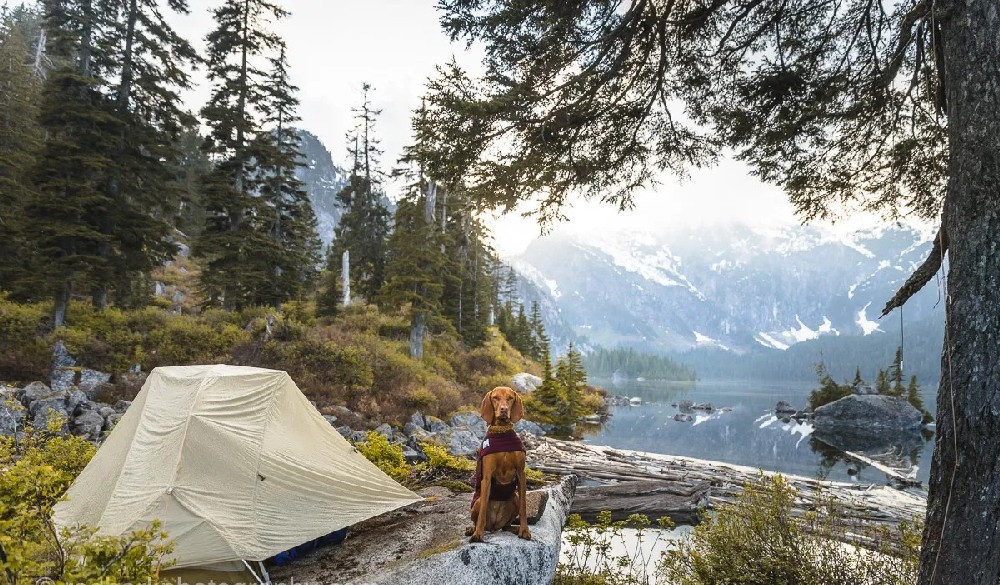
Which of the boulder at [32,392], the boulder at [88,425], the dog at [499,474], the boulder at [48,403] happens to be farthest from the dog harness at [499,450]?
the boulder at [32,392]

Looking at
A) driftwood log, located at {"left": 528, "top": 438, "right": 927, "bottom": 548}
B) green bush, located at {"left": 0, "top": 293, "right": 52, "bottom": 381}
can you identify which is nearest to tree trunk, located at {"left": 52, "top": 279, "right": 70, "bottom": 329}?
green bush, located at {"left": 0, "top": 293, "right": 52, "bottom": 381}

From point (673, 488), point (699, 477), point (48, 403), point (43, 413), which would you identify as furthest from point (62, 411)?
point (699, 477)

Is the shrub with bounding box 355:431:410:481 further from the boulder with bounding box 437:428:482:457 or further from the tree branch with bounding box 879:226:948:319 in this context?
the tree branch with bounding box 879:226:948:319

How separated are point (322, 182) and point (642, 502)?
138 metres

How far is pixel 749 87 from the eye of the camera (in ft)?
17.1

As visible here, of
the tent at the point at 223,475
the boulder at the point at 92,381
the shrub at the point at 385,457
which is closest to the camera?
the tent at the point at 223,475

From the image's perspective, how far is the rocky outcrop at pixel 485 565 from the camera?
11.2 ft

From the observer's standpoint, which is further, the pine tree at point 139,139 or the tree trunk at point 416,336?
the tree trunk at point 416,336

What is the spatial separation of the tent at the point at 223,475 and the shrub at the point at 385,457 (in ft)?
5.56

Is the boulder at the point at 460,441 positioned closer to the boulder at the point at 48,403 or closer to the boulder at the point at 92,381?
the boulder at the point at 48,403

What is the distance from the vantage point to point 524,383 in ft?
88.4

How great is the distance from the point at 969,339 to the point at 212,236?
1923 cm

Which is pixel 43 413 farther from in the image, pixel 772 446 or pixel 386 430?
pixel 772 446

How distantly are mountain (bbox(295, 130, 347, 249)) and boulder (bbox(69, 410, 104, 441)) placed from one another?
110 meters
